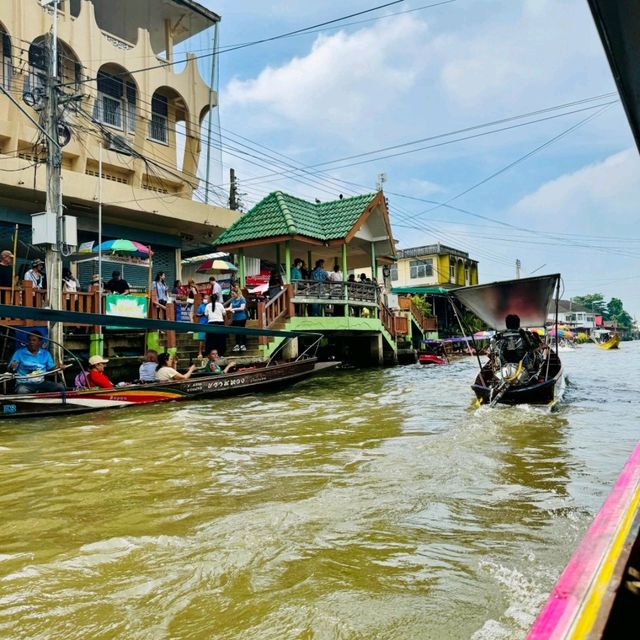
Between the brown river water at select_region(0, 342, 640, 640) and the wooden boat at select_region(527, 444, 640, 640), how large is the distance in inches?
28.3

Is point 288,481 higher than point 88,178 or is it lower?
lower

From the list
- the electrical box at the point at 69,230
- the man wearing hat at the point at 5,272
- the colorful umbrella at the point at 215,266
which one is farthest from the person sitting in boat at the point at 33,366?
the colorful umbrella at the point at 215,266

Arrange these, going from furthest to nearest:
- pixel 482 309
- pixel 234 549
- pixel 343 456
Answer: pixel 482 309 → pixel 343 456 → pixel 234 549

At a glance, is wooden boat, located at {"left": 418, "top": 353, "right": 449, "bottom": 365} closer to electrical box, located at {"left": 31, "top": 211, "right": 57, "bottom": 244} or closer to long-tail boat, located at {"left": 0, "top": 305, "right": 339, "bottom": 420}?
long-tail boat, located at {"left": 0, "top": 305, "right": 339, "bottom": 420}

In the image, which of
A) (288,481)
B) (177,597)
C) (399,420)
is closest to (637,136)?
(177,597)

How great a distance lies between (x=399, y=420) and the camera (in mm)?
Answer: 8750

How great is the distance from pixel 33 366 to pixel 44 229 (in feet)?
8.87

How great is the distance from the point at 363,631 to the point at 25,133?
55.1 feet

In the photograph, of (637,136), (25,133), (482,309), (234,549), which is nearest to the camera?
(637,136)

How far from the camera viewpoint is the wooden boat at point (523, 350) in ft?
30.9

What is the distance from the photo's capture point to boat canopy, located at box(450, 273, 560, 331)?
404 inches

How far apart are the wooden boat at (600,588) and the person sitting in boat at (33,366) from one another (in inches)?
352

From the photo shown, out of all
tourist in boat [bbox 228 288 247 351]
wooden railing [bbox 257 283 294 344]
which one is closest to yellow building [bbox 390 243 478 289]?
wooden railing [bbox 257 283 294 344]

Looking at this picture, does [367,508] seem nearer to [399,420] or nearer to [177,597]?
[177,597]
